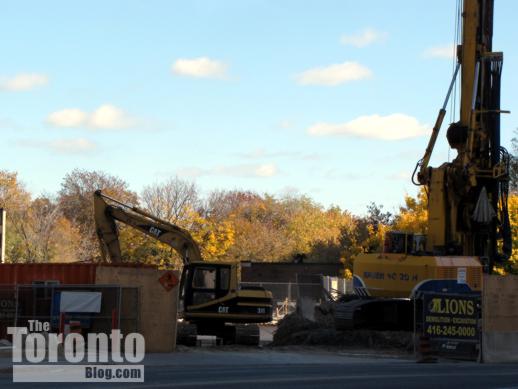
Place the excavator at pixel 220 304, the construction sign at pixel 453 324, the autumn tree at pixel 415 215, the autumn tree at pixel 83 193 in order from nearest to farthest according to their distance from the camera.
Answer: the construction sign at pixel 453 324 < the excavator at pixel 220 304 < the autumn tree at pixel 415 215 < the autumn tree at pixel 83 193

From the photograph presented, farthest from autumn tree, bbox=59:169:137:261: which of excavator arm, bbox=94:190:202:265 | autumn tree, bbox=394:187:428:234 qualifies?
excavator arm, bbox=94:190:202:265

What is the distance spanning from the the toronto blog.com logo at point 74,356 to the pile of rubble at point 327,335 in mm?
7096

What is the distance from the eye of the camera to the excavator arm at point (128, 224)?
31391 mm

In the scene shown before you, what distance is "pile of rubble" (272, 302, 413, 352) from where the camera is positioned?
94.5 feet

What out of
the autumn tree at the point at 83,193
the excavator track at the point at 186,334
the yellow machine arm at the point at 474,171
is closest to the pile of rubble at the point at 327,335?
the yellow machine arm at the point at 474,171

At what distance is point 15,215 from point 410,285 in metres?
55.2

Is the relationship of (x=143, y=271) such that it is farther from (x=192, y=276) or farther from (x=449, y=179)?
(x=449, y=179)

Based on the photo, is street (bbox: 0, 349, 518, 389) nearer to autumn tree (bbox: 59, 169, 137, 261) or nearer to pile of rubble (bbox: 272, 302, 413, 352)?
pile of rubble (bbox: 272, 302, 413, 352)

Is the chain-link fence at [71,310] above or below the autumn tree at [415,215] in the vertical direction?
below

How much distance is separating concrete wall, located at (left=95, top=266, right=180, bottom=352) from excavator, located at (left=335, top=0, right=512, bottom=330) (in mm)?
5305

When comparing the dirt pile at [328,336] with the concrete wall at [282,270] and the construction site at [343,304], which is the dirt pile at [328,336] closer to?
the construction site at [343,304]

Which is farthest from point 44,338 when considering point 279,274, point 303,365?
point 279,274

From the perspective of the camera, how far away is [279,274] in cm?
7319

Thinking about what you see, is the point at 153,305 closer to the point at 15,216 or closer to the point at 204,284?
the point at 204,284
